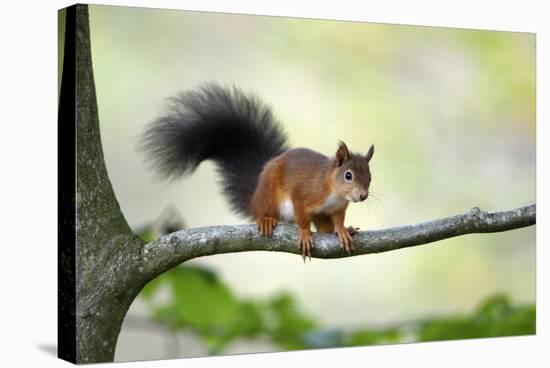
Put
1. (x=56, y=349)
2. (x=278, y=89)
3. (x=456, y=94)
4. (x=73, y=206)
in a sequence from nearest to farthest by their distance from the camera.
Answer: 1. (x=73, y=206)
2. (x=56, y=349)
3. (x=278, y=89)
4. (x=456, y=94)

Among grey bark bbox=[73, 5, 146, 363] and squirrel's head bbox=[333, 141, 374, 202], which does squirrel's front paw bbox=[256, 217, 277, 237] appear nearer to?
squirrel's head bbox=[333, 141, 374, 202]

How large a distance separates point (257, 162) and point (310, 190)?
0.48 meters

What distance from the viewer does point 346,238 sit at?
15.7 ft

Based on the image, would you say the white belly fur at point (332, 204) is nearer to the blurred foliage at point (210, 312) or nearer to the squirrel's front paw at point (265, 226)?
the squirrel's front paw at point (265, 226)

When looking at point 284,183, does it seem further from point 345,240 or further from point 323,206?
point 345,240

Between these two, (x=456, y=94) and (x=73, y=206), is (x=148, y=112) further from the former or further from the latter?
(x=456, y=94)

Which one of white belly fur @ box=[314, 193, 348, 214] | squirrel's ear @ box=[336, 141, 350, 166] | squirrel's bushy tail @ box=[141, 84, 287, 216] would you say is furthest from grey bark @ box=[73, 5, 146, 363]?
squirrel's ear @ box=[336, 141, 350, 166]

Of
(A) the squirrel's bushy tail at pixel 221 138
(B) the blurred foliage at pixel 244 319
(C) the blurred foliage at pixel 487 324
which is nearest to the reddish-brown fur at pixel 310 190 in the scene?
(A) the squirrel's bushy tail at pixel 221 138

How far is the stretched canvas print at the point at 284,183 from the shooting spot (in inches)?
178

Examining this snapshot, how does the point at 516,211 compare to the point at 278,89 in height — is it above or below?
below

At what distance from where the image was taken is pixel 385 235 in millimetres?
Result: 4711

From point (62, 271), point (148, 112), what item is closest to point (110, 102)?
point (148, 112)

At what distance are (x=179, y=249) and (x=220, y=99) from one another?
97 cm

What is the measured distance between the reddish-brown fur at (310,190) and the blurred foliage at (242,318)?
43cm
